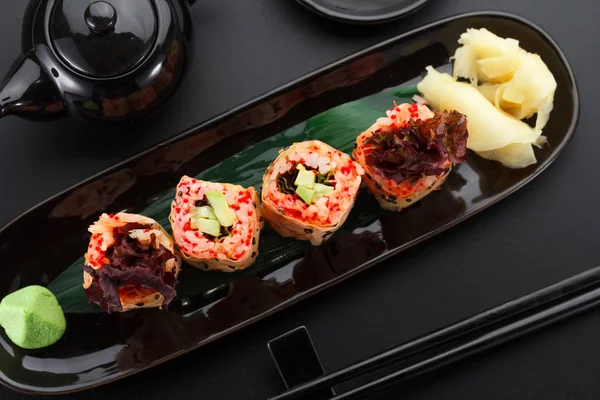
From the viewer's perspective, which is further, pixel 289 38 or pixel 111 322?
pixel 289 38

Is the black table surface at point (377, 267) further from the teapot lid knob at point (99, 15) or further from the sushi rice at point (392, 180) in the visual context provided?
the teapot lid knob at point (99, 15)

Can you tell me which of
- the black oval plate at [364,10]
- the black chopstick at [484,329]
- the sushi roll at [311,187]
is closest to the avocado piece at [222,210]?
the sushi roll at [311,187]

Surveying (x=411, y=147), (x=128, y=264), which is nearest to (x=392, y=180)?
(x=411, y=147)

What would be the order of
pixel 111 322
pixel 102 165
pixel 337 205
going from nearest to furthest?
pixel 337 205 → pixel 111 322 → pixel 102 165

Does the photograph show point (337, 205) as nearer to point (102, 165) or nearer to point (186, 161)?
point (186, 161)

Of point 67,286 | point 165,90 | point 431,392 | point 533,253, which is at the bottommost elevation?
point 431,392

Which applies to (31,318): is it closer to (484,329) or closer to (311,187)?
(311,187)

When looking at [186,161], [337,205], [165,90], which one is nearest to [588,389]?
[337,205]
